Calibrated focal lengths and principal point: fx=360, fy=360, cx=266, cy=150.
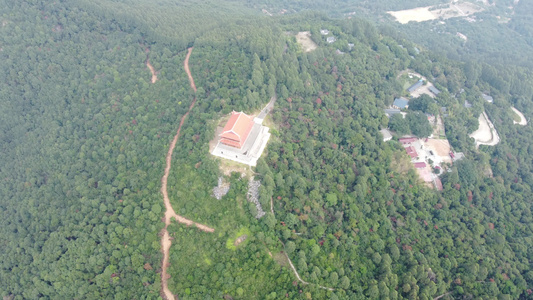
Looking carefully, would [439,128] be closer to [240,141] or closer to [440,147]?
[440,147]

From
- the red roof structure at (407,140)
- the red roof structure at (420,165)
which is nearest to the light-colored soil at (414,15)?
the red roof structure at (407,140)

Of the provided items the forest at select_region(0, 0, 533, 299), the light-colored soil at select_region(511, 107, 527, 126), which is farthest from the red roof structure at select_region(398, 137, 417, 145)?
the light-colored soil at select_region(511, 107, 527, 126)

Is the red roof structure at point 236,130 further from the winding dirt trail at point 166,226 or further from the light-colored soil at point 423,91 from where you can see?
the light-colored soil at point 423,91

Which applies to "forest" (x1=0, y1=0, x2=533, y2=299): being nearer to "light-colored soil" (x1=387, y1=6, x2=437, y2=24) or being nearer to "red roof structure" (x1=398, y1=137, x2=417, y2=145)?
"red roof structure" (x1=398, y1=137, x2=417, y2=145)

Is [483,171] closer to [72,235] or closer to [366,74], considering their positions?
[366,74]

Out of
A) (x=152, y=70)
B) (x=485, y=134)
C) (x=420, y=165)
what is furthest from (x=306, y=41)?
(x=485, y=134)
